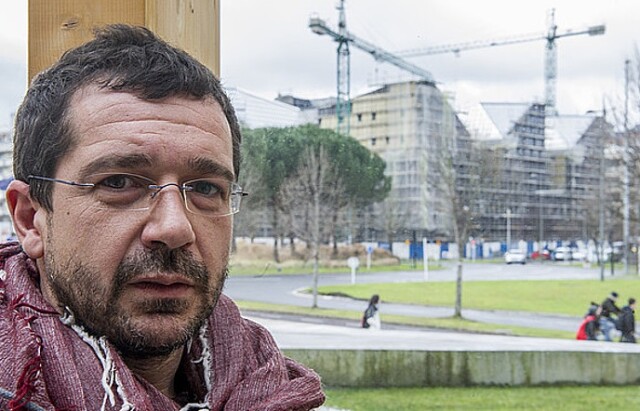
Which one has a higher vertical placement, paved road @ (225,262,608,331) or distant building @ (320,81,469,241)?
distant building @ (320,81,469,241)

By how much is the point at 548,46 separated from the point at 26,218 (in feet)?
23.2

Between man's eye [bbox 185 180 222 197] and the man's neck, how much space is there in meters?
0.13

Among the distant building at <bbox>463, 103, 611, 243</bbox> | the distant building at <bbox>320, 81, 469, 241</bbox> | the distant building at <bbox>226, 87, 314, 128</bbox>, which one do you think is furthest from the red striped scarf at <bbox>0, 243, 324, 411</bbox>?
the distant building at <bbox>463, 103, 611, 243</bbox>

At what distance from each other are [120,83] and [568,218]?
1051 cm

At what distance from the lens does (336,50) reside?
496 cm

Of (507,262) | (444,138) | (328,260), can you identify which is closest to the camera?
(444,138)

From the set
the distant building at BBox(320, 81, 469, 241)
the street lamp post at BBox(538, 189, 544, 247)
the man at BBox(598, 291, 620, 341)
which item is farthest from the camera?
the street lamp post at BBox(538, 189, 544, 247)

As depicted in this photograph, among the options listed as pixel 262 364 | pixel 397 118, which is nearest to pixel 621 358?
pixel 397 118

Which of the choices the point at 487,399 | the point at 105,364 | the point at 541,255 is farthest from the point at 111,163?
the point at 541,255

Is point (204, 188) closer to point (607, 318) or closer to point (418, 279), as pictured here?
point (607, 318)

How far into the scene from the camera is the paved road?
6.91 metres

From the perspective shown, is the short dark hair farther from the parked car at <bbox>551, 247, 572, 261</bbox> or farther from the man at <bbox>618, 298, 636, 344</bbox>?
the parked car at <bbox>551, 247, 572, 261</bbox>

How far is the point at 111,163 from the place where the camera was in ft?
1.86

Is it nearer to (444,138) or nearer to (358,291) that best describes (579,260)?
(358,291)
